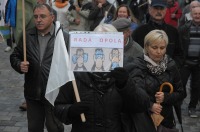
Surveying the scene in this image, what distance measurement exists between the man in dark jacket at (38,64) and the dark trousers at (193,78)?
2636mm

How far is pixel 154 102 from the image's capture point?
3990 mm

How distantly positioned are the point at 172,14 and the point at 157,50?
5654 mm

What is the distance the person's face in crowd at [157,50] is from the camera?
3.99 meters

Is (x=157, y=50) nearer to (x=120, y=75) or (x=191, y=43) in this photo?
(x=120, y=75)

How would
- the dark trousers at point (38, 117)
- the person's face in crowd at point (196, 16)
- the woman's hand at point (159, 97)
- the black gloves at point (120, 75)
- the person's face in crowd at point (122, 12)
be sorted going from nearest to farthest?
the black gloves at point (120, 75), the woman's hand at point (159, 97), the dark trousers at point (38, 117), the person's face in crowd at point (196, 16), the person's face in crowd at point (122, 12)

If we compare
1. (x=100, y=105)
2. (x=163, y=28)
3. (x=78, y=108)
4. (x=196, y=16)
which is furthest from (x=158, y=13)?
(x=78, y=108)

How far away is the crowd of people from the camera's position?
128 inches

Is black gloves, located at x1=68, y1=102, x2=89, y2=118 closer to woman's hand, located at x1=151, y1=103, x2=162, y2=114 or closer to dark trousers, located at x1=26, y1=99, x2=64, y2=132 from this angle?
woman's hand, located at x1=151, y1=103, x2=162, y2=114

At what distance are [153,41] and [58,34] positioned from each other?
0.88 m

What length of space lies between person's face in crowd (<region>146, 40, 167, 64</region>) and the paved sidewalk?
2657 millimetres

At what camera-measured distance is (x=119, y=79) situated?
3016 mm

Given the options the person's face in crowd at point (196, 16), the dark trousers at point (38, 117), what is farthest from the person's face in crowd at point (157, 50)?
the person's face in crowd at point (196, 16)

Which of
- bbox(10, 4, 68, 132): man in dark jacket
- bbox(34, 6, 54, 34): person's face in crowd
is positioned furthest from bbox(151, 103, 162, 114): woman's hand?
bbox(34, 6, 54, 34): person's face in crowd

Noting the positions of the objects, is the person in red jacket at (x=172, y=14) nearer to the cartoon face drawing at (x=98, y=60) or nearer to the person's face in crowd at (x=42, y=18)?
the person's face in crowd at (x=42, y=18)
